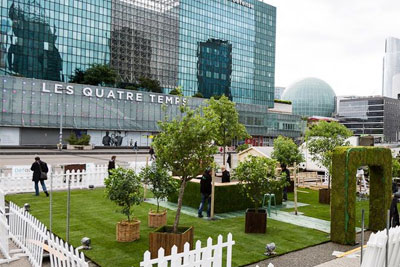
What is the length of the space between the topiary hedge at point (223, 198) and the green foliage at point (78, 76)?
208 feet

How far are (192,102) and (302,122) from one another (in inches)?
1631

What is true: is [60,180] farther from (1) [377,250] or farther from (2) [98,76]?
(2) [98,76]

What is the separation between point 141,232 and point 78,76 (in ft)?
226

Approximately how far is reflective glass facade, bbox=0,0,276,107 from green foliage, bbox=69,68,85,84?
89 centimetres

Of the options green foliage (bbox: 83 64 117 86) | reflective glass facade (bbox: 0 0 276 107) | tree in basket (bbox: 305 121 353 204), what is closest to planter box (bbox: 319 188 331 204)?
tree in basket (bbox: 305 121 353 204)

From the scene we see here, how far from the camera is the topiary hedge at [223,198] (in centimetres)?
1430

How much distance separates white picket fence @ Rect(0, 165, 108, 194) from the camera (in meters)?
17.4

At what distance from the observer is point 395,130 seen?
159 m

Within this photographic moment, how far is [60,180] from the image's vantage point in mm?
18938

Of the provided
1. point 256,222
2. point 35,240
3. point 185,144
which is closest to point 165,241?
point 185,144

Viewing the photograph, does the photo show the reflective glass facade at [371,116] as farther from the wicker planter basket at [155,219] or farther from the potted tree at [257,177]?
the wicker planter basket at [155,219]

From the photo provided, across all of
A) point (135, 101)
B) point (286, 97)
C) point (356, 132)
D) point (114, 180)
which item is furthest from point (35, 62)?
point (356, 132)

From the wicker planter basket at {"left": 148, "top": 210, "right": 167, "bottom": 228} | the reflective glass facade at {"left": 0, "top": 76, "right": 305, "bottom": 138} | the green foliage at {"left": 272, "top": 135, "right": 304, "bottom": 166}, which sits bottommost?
the wicker planter basket at {"left": 148, "top": 210, "right": 167, "bottom": 228}

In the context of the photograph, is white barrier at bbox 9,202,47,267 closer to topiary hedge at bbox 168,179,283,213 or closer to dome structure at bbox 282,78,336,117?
topiary hedge at bbox 168,179,283,213
